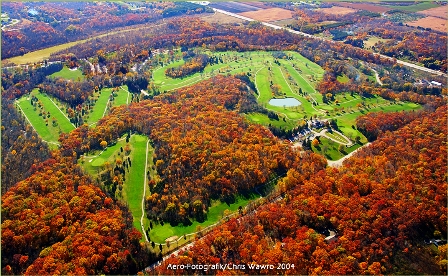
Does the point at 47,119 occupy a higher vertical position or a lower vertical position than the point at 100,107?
lower

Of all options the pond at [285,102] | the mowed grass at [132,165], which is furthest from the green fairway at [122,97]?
the pond at [285,102]

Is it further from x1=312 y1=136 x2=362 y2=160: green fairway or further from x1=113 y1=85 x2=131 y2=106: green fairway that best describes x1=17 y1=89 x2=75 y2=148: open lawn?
x1=312 y1=136 x2=362 y2=160: green fairway

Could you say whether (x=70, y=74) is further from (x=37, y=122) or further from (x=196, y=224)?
(x=196, y=224)

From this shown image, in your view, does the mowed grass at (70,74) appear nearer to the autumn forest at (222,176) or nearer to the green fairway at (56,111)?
the autumn forest at (222,176)

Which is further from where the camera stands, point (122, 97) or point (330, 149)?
point (122, 97)

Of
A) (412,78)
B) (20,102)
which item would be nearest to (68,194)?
(20,102)

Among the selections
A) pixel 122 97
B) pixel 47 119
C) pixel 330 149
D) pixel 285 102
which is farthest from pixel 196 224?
pixel 122 97

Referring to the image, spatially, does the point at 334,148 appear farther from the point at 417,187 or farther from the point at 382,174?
the point at 417,187
